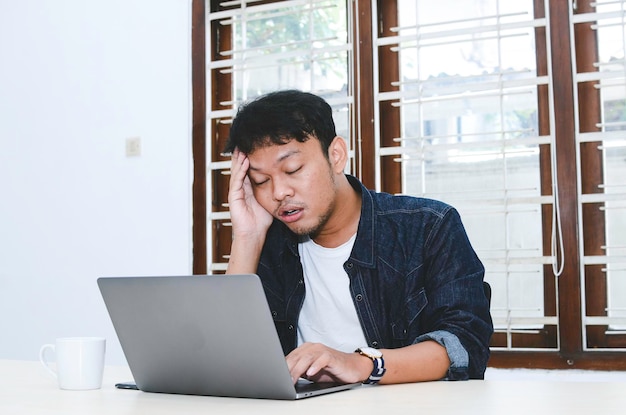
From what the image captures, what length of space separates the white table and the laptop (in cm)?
2

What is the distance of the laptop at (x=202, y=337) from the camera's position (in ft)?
3.31

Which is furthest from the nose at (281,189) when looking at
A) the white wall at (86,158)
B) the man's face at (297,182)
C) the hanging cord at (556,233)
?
the white wall at (86,158)

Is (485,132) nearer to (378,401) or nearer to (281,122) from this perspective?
(281,122)

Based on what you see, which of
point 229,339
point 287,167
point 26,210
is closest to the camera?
point 229,339

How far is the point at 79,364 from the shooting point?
→ 120 cm

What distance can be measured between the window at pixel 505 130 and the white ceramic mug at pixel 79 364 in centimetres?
164

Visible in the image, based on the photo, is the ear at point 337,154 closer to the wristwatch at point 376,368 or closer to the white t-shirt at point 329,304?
the white t-shirt at point 329,304

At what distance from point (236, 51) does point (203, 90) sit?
212 mm

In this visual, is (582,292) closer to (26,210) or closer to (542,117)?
(542,117)

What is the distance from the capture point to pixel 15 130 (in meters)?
3.40

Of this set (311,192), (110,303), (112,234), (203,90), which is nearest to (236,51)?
(203,90)

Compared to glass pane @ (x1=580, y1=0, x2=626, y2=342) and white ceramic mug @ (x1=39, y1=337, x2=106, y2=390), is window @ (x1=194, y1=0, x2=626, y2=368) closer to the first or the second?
glass pane @ (x1=580, y1=0, x2=626, y2=342)

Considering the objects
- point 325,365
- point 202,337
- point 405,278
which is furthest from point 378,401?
point 405,278

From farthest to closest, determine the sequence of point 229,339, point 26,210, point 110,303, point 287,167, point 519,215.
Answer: point 26,210
point 519,215
point 287,167
point 110,303
point 229,339
